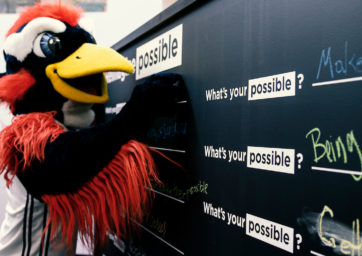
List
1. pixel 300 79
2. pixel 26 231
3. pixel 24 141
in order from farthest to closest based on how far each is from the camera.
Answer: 1. pixel 26 231
2. pixel 24 141
3. pixel 300 79

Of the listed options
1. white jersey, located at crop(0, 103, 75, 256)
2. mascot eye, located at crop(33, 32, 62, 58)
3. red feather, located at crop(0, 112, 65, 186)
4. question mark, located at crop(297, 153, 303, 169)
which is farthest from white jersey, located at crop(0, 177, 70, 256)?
question mark, located at crop(297, 153, 303, 169)

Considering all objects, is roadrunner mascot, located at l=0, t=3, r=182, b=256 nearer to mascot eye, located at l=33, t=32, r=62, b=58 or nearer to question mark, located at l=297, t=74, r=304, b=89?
mascot eye, located at l=33, t=32, r=62, b=58

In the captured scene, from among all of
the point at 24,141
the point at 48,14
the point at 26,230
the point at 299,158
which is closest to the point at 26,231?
the point at 26,230

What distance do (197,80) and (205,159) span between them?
0.60 feet

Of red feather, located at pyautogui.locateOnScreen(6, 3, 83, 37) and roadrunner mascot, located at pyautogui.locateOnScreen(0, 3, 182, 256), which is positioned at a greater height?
red feather, located at pyautogui.locateOnScreen(6, 3, 83, 37)

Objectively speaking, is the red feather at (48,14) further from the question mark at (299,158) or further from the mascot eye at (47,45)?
the question mark at (299,158)

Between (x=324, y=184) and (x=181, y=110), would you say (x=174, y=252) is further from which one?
(x=324, y=184)

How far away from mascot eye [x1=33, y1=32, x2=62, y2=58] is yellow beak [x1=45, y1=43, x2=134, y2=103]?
0.03 m

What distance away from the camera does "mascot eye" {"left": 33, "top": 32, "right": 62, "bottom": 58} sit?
84 centimetres

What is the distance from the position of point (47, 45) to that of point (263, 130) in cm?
63

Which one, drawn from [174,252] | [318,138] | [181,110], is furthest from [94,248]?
[318,138]

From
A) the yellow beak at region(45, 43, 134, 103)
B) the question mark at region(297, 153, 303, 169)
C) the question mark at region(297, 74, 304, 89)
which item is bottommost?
the question mark at region(297, 153, 303, 169)

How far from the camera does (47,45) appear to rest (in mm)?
838

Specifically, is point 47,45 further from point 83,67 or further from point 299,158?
point 299,158
